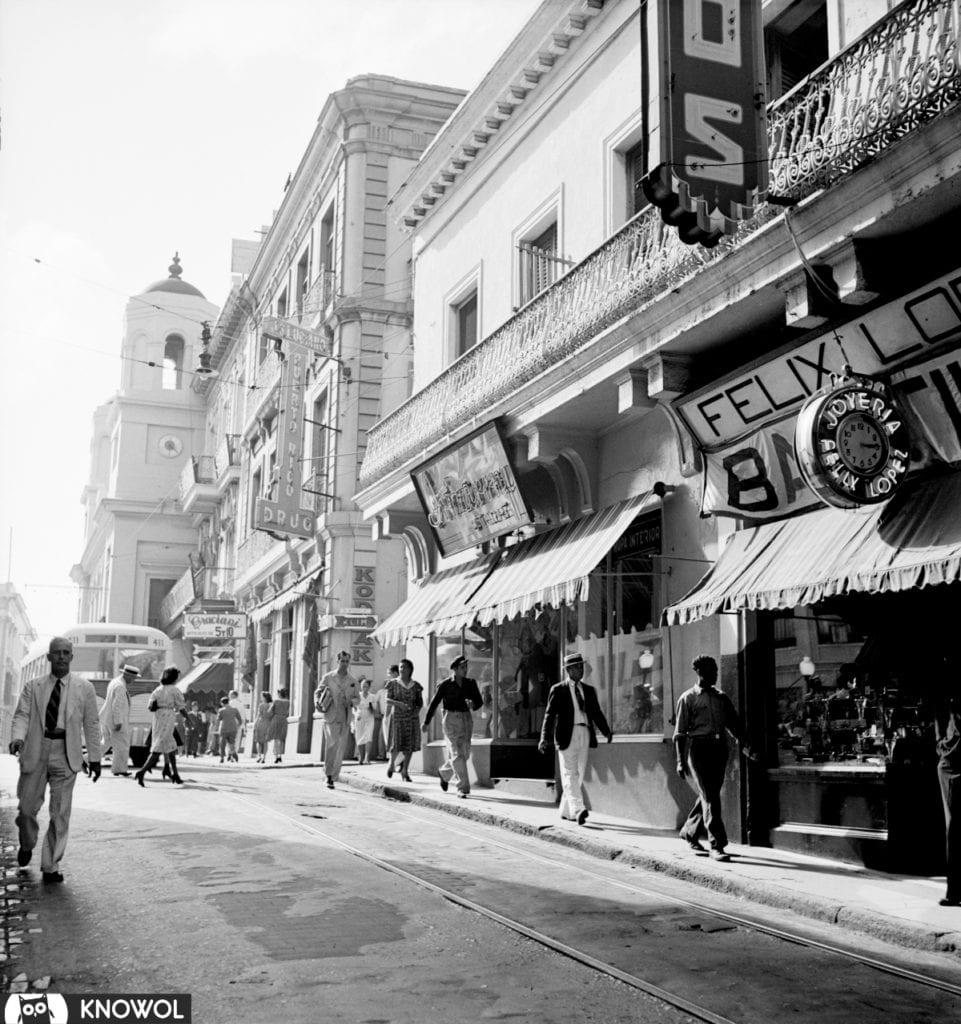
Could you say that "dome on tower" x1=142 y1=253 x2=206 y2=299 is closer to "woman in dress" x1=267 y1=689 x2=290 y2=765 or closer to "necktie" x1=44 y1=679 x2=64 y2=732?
"woman in dress" x1=267 y1=689 x2=290 y2=765

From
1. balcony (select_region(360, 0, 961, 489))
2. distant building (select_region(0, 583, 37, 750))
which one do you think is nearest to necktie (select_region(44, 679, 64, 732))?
balcony (select_region(360, 0, 961, 489))

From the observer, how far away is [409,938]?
21.4ft

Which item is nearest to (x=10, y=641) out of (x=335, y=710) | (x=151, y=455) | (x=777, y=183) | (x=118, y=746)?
(x=151, y=455)

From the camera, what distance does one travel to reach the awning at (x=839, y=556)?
28.2 feet

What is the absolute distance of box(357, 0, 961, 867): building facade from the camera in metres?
9.15

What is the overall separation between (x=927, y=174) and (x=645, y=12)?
3.41 metres

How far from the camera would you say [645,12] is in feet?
35.0

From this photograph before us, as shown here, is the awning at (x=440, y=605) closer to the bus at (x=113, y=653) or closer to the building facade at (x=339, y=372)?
the building facade at (x=339, y=372)

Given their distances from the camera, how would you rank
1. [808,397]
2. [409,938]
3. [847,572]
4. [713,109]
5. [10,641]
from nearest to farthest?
[409,938] < [847,572] < [713,109] < [808,397] < [10,641]

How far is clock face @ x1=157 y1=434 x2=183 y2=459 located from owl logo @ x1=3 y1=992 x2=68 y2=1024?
54594 mm

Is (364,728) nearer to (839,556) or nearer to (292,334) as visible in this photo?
(292,334)

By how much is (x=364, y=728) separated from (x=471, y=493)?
30.8 feet

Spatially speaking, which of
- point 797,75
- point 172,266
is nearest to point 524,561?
point 797,75

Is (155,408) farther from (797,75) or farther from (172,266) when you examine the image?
(797,75)
